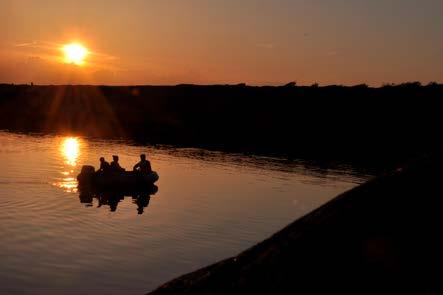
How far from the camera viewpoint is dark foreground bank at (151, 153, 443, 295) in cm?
409

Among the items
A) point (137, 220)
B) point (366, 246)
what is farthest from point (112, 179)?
point (366, 246)

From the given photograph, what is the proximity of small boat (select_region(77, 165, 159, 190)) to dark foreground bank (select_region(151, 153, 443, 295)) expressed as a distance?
2689 centimetres

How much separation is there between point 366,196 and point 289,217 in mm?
22161

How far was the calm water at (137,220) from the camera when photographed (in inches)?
624

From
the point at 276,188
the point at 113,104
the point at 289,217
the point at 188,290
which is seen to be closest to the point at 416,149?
the point at 276,188

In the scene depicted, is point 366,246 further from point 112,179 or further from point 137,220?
point 112,179

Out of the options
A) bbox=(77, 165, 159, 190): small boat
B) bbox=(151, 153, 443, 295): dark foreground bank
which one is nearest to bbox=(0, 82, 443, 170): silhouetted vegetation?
bbox=(77, 165, 159, 190): small boat

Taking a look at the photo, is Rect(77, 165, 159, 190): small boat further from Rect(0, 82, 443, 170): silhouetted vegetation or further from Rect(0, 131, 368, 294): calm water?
Rect(0, 82, 443, 170): silhouetted vegetation

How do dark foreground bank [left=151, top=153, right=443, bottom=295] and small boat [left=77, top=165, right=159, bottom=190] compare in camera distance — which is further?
small boat [left=77, top=165, right=159, bottom=190]

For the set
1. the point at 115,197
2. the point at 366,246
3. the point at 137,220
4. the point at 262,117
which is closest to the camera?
the point at 366,246

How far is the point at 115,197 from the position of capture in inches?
1208

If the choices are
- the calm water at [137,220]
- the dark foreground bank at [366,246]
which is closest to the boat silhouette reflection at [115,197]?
the calm water at [137,220]

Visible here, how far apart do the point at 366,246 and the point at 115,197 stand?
27.3 metres

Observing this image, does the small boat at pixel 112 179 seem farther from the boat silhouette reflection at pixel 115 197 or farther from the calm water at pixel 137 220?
the calm water at pixel 137 220
